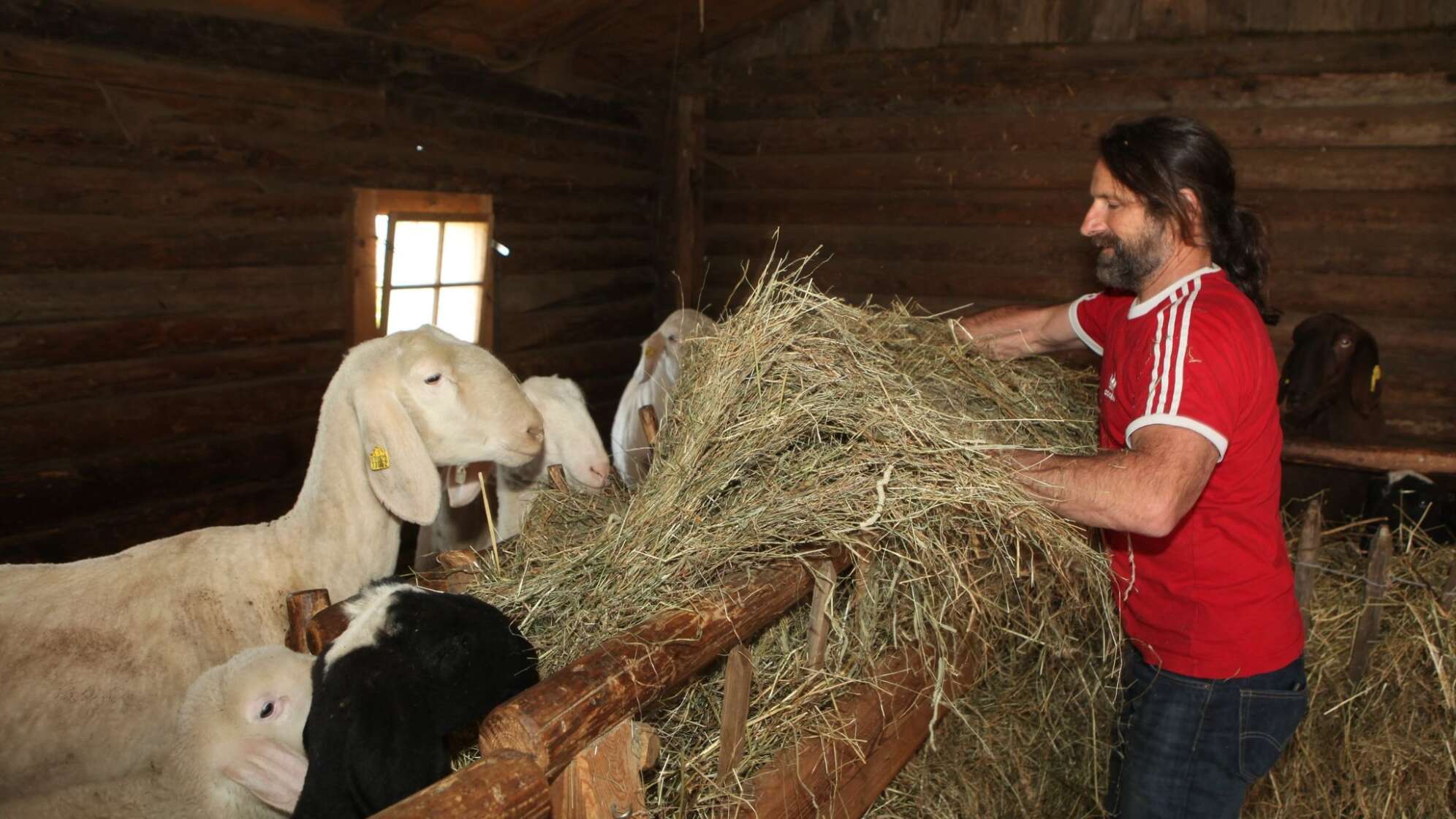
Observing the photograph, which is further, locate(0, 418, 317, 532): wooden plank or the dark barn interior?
locate(0, 418, 317, 532): wooden plank

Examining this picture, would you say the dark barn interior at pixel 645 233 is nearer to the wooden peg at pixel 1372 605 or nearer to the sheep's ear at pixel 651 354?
the wooden peg at pixel 1372 605

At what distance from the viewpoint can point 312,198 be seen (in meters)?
6.78

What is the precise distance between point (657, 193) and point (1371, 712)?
27.8ft

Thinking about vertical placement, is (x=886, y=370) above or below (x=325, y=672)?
above

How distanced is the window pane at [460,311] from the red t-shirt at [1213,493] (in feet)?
20.6

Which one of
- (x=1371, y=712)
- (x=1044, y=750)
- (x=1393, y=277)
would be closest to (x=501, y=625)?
(x=1044, y=750)

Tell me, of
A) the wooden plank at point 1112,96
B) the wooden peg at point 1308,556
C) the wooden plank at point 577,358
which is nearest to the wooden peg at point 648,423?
the wooden peg at point 1308,556

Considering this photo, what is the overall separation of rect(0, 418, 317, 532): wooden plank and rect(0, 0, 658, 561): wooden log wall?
0.01m

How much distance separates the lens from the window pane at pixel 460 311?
8122 mm

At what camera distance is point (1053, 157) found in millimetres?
8516

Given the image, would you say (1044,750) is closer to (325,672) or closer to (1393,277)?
(325,672)

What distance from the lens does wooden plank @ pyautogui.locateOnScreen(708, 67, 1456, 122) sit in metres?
7.38

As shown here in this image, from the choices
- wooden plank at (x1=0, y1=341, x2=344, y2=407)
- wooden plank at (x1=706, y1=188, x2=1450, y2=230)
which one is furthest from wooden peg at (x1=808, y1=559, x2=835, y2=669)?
wooden plank at (x1=706, y1=188, x2=1450, y2=230)

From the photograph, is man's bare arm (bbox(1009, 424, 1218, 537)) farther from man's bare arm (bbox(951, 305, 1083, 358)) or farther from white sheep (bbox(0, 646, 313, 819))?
white sheep (bbox(0, 646, 313, 819))
